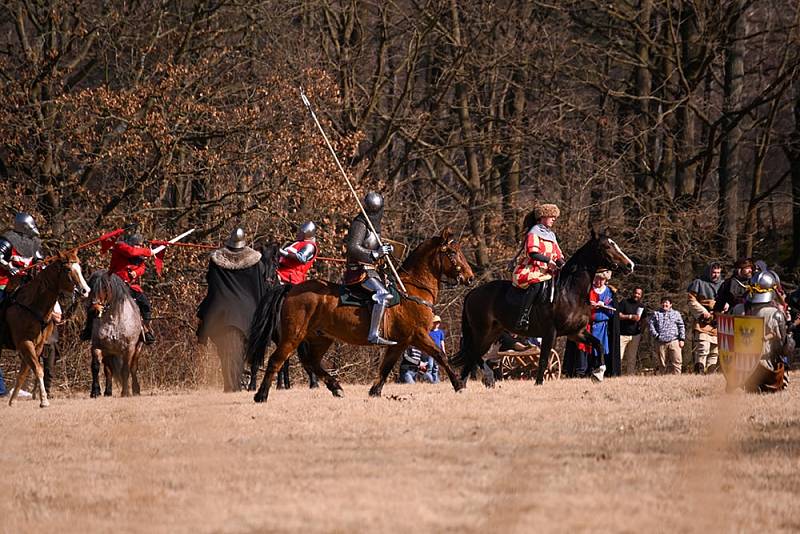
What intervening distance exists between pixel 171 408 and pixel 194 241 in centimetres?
924

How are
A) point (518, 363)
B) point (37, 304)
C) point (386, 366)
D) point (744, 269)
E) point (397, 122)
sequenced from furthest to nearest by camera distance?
point (397, 122), point (518, 363), point (37, 304), point (744, 269), point (386, 366)

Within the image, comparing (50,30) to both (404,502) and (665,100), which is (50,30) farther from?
(404,502)

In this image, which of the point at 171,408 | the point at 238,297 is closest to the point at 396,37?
the point at 238,297

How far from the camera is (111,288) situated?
17.3m

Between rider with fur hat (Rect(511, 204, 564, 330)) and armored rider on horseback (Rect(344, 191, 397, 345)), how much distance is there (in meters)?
2.39

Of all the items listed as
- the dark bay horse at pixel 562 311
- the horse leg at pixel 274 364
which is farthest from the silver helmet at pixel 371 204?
the dark bay horse at pixel 562 311

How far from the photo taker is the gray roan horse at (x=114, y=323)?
56.6 ft

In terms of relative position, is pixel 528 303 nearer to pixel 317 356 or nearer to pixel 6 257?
pixel 317 356

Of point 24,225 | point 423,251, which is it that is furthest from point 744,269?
point 24,225

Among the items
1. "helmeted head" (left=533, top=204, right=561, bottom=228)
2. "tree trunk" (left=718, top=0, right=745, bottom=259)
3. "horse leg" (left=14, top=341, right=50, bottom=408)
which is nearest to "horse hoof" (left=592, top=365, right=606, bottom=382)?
"helmeted head" (left=533, top=204, right=561, bottom=228)

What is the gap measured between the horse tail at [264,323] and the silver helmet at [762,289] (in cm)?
481

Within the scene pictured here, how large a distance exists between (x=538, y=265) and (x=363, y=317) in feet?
9.33

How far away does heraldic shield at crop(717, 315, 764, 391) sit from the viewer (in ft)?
44.2

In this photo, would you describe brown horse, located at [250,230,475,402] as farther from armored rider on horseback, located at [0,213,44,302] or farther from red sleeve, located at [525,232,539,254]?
armored rider on horseback, located at [0,213,44,302]
